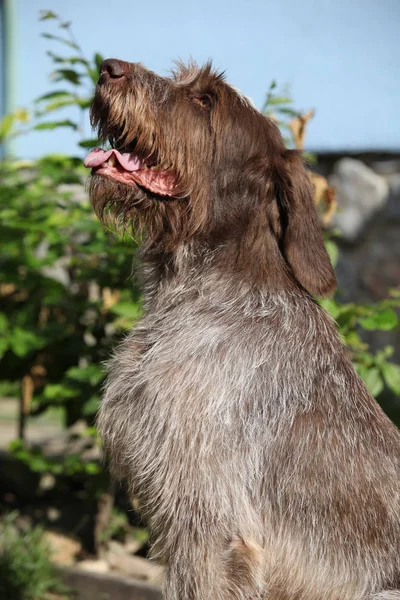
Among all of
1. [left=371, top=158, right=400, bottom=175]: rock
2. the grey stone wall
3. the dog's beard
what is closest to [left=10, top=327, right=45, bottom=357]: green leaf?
the dog's beard

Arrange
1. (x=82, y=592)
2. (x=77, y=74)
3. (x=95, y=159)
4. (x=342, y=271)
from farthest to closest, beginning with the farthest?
(x=342, y=271) → (x=82, y=592) → (x=77, y=74) → (x=95, y=159)

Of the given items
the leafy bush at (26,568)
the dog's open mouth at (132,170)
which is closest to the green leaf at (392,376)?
the dog's open mouth at (132,170)

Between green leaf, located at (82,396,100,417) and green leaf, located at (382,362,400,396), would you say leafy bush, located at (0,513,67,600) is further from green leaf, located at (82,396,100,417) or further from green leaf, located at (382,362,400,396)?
green leaf, located at (382,362,400,396)

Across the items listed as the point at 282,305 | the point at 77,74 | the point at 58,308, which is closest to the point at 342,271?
the point at 58,308

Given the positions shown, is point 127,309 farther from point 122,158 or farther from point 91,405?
point 122,158

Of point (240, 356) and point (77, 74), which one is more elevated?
point (77, 74)

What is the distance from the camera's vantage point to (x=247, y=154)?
2.82 m

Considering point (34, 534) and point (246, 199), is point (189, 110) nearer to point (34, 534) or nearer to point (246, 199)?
point (246, 199)

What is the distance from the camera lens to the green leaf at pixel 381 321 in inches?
140

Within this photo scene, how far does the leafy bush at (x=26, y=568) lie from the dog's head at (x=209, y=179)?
2.37 meters

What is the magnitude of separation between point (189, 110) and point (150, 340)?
80 cm

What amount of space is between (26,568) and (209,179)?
8.61ft

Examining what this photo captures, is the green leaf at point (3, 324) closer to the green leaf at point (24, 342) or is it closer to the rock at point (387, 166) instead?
the green leaf at point (24, 342)

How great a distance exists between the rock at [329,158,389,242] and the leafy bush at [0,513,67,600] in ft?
10.1
